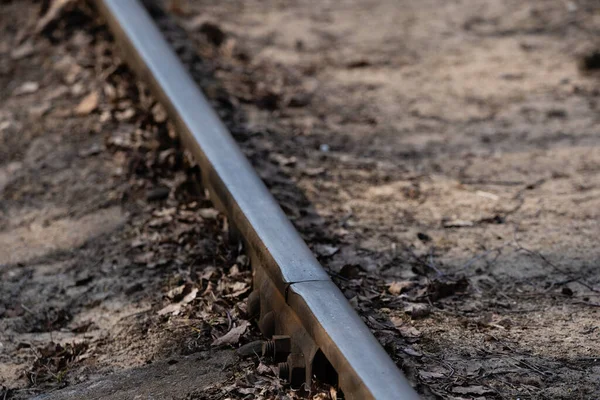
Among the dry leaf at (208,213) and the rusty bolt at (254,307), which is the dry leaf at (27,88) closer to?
the dry leaf at (208,213)

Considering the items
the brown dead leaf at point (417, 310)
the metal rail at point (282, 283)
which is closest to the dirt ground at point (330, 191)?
the brown dead leaf at point (417, 310)

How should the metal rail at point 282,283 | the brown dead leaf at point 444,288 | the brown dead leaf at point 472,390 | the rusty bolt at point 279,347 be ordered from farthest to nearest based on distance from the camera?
the brown dead leaf at point 444,288 < the rusty bolt at point 279,347 < the brown dead leaf at point 472,390 < the metal rail at point 282,283

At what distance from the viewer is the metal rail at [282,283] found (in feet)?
8.20

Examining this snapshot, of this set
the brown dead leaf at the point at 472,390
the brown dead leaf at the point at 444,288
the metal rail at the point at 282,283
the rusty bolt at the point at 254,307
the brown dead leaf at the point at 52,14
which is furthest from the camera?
the brown dead leaf at the point at 52,14

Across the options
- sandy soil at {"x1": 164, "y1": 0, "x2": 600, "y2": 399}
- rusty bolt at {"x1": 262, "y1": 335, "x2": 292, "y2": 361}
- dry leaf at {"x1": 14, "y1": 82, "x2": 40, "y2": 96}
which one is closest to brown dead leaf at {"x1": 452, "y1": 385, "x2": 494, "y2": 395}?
sandy soil at {"x1": 164, "y1": 0, "x2": 600, "y2": 399}

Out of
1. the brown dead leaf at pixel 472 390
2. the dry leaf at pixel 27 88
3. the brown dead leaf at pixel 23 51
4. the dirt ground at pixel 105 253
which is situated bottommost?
the dirt ground at pixel 105 253

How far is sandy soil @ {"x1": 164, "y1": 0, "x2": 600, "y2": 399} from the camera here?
2973 mm

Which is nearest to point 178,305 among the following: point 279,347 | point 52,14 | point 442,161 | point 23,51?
point 279,347

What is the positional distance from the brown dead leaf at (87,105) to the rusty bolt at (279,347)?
223 centimetres

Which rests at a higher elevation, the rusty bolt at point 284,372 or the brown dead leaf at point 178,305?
the rusty bolt at point 284,372

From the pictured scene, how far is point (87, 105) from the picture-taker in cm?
468

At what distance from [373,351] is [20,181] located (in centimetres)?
231

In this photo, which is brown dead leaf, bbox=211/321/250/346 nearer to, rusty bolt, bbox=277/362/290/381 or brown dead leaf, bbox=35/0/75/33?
rusty bolt, bbox=277/362/290/381

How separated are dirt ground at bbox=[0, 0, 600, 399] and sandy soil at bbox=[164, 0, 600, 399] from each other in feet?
0.04
